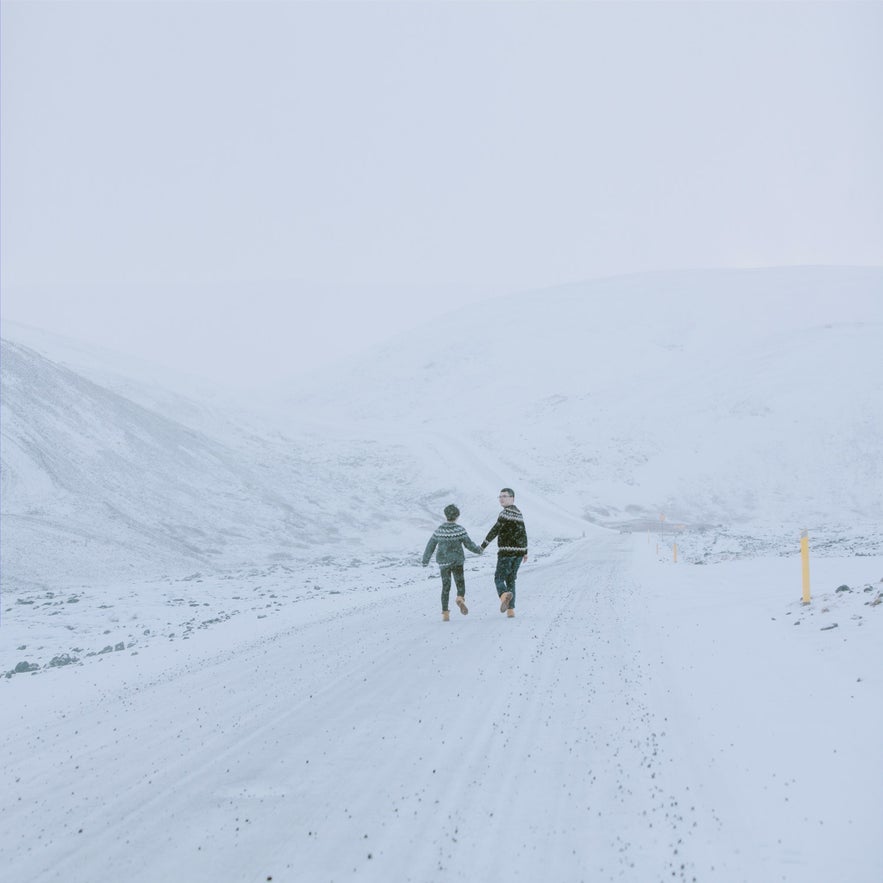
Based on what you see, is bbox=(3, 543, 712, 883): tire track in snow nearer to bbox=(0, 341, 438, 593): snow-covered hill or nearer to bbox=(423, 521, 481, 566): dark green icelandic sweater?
bbox=(423, 521, 481, 566): dark green icelandic sweater

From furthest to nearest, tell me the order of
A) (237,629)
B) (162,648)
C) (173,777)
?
(237,629), (162,648), (173,777)

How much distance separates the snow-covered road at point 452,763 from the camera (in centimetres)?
418

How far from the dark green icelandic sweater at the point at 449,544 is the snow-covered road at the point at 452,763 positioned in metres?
2.57

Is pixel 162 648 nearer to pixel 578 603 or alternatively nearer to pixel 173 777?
pixel 173 777

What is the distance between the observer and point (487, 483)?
5650 cm

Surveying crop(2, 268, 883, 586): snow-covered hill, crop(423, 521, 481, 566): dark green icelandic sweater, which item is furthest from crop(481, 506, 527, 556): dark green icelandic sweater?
crop(2, 268, 883, 586): snow-covered hill

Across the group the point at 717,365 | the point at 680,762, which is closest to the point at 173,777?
the point at 680,762

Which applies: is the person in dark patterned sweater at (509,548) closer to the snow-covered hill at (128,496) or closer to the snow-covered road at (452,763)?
the snow-covered road at (452,763)

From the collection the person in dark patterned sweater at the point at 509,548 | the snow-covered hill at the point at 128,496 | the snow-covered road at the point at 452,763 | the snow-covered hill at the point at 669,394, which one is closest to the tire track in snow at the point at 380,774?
the snow-covered road at the point at 452,763

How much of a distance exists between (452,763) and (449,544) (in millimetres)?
7455

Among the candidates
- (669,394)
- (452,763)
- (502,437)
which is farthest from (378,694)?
(669,394)

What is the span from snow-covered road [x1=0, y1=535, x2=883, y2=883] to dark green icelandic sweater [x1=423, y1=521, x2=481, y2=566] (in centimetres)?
257

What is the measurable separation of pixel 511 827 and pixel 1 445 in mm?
29105

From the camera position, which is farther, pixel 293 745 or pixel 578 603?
pixel 578 603
